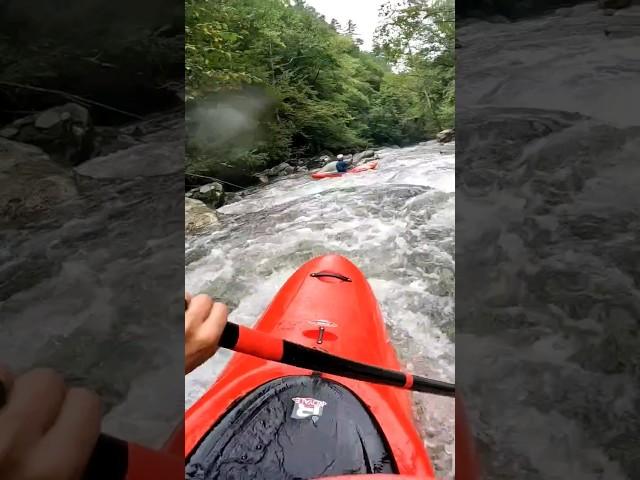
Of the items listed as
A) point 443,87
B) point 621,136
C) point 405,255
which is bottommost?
point 405,255

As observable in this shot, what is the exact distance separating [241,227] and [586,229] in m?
2.20

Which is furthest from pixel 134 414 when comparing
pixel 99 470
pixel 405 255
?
pixel 405 255

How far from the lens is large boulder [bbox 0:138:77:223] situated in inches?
78.4

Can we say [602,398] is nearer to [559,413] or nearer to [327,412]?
[559,413]

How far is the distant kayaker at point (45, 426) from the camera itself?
0.15 metres

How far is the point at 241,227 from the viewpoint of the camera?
3.09 metres

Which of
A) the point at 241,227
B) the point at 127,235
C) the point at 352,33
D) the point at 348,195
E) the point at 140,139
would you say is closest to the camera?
the point at 127,235

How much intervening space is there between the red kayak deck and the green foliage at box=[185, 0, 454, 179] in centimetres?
235

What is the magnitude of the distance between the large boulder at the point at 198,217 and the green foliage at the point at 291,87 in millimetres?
518

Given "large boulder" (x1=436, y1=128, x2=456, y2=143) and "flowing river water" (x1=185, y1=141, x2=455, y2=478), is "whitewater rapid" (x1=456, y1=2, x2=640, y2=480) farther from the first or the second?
"large boulder" (x1=436, y1=128, x2=456, y2=143)

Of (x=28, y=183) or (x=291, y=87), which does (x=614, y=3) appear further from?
(x=28, y=183)

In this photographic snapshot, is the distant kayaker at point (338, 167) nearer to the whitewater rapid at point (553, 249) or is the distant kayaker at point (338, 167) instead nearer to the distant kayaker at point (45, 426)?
the whitewater rapid at point (553, 249)

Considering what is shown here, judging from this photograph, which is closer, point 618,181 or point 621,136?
point 618,181

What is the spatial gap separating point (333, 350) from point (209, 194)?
9.18 feet
